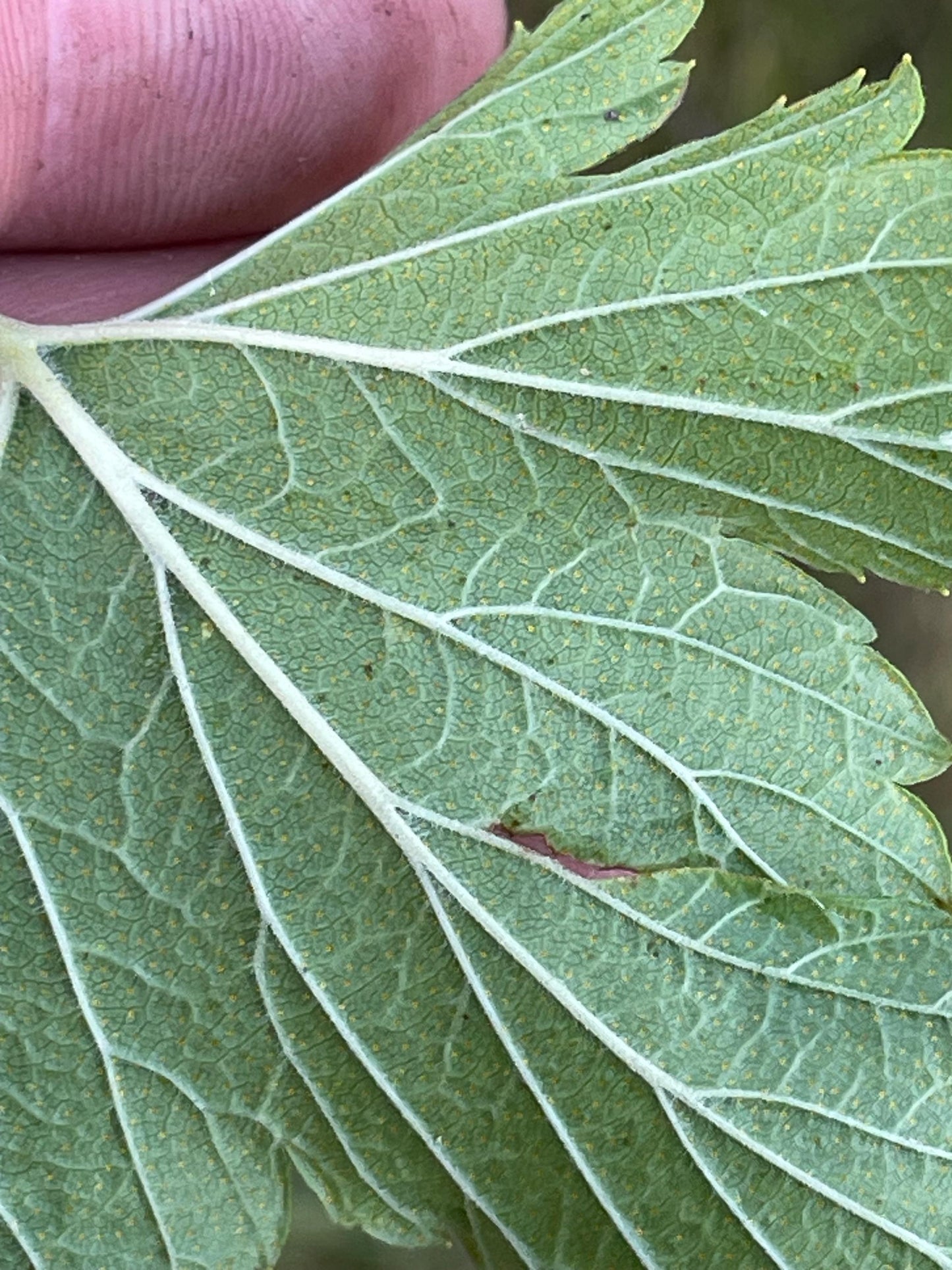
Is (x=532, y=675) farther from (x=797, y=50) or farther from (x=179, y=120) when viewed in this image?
(x=797, y=50)

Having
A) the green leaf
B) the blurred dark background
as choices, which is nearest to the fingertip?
the green leaf

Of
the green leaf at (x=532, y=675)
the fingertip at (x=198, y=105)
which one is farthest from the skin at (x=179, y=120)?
the green leaf at (x=532, y=675)

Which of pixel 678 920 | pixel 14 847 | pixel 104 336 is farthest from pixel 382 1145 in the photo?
pixel 104 336

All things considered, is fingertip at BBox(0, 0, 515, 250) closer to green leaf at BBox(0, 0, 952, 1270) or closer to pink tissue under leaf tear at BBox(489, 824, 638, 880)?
green leaf at BBox(0, 0, 952, 1270)

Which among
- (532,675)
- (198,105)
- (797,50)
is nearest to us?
(532,675)

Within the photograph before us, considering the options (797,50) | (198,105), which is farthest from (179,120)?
(797,50)
